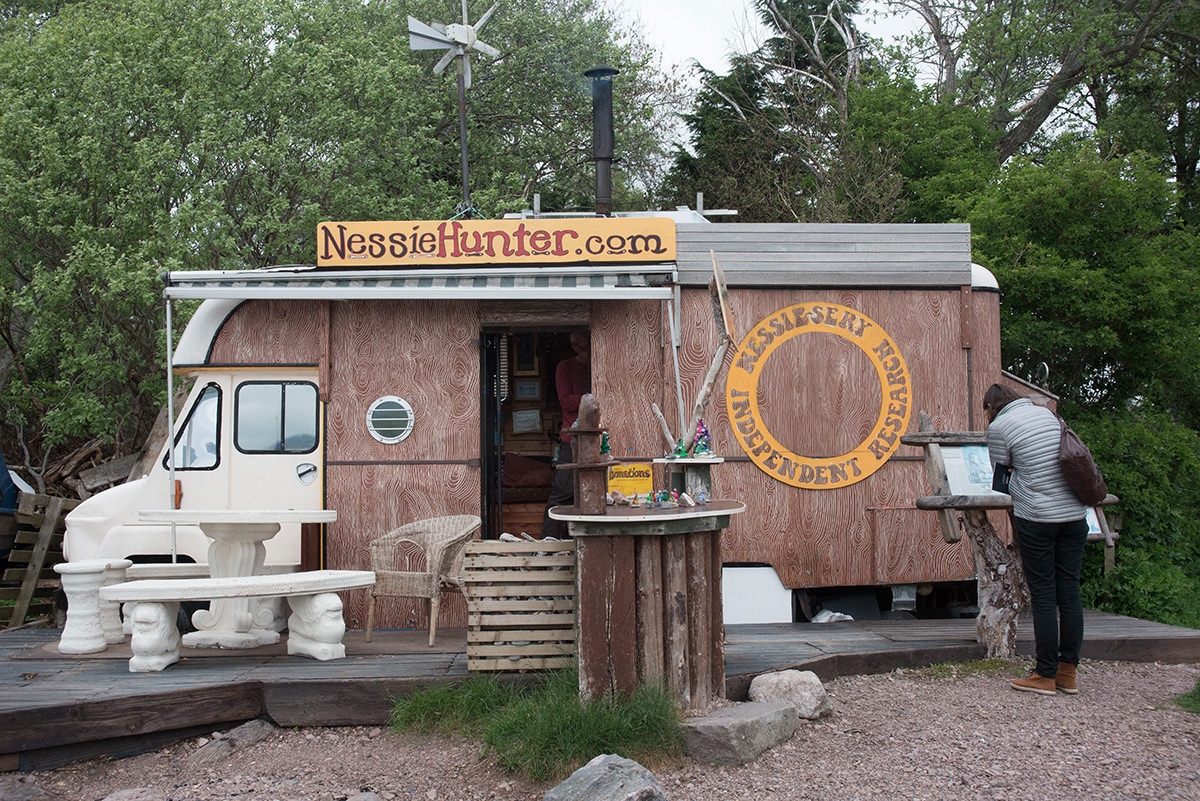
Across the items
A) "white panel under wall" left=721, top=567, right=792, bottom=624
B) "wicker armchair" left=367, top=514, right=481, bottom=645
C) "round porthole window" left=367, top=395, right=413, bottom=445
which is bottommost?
"white panel under wall" left=721, top=567, right=792, bottom=624

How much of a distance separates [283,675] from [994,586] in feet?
15.2

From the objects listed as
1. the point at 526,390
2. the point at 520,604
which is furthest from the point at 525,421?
the point at 520,604

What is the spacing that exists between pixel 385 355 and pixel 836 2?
19.2m

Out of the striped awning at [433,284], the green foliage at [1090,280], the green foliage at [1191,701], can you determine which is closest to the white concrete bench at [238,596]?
the striped awning at [433,284]

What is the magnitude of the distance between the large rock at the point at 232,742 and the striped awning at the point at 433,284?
307cm

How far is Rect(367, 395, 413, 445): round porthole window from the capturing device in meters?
7.95

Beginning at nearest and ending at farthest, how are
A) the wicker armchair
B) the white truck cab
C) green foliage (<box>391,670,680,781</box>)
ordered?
green foliage (<box>391,670,680,781</box>) → the wicker armchair → the white truck cab

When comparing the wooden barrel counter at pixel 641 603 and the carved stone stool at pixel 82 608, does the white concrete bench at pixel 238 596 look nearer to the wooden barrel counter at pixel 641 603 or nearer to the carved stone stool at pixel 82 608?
the carved stone stool at pixel 82 608

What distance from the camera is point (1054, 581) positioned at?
234 inches

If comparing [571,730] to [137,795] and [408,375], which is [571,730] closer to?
[137,795]

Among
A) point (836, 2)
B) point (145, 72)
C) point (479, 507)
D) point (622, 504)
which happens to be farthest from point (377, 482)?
point (836, 2)

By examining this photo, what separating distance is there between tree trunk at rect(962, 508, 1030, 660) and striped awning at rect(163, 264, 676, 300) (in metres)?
2.74

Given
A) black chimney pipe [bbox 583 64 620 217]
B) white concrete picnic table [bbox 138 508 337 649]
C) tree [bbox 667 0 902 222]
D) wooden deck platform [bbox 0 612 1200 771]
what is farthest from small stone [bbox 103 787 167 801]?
tree [bbox 667 0 902 222]

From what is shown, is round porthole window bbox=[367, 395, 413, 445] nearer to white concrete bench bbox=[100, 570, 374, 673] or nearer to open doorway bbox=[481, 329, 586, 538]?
open doorway bbox=[481, 329, 586, 538]
